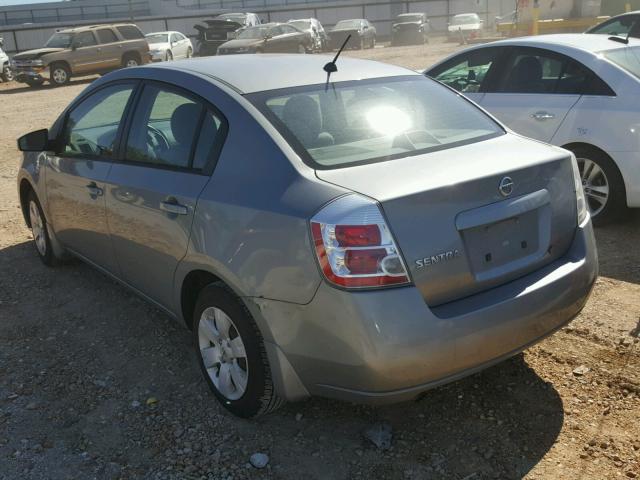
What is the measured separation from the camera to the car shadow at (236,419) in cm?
301

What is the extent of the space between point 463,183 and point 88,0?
6196 cm

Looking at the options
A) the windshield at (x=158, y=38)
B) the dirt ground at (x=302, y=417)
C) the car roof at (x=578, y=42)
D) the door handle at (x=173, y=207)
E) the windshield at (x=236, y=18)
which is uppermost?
the windshield at (x=236, y=18)

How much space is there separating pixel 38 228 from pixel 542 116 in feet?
14.5

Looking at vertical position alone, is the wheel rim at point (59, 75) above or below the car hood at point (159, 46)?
below

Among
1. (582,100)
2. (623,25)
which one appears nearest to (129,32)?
(623,25)

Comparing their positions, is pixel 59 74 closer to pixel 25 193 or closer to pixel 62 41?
pixel 62 41

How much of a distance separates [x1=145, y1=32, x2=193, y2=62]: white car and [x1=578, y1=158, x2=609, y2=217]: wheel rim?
24.2m

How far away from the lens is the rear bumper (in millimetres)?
2676

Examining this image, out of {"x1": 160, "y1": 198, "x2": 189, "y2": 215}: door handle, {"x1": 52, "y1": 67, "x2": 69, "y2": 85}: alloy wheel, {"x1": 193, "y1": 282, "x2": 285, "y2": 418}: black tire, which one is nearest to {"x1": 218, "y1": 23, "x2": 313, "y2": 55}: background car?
{"x1": 52, "y1": 67, "x2": 69, "y2": 85}: alloy wheel

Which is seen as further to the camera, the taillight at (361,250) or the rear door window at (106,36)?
the rear door window at (106,36)

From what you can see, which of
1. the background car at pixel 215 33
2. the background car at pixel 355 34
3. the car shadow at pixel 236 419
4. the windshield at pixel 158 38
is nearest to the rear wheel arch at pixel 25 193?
the car shadow at pixel 236 419

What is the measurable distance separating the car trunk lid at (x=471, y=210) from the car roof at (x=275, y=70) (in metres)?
0.79

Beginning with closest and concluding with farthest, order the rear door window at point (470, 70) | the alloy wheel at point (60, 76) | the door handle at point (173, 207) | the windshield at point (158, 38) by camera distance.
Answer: the door handle at point (173, 207) < the rear door window at point (470, 70) < the alloy wheel at point (60, 76) < the windshield at point (158, 38)

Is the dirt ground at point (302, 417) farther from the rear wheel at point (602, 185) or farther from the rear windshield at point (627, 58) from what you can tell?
the rear windshield at point (627, 58)
